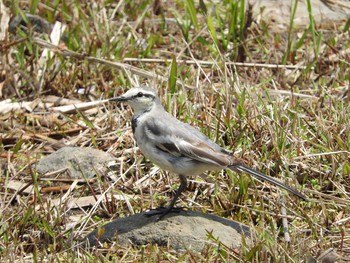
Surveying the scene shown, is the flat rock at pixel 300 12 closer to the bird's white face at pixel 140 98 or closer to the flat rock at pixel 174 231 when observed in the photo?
the bird's white face at pixel 140 98

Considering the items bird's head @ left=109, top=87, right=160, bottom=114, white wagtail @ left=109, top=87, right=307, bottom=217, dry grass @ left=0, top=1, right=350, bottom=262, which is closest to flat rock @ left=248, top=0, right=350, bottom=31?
dry grass @ left=0, top=1, right=350, bottom=262

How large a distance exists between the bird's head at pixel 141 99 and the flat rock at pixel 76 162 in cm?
81

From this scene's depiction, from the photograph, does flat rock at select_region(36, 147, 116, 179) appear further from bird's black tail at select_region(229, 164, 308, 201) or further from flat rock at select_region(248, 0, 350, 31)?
flat rock at select_region(248, 0, 350, 31)

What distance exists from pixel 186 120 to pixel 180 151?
48.5 inches

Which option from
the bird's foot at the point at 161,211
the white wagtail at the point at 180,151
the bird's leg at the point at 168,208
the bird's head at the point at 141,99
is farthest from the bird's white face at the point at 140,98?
the bird's foot at the point at 161,211

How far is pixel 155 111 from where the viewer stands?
19.6ft

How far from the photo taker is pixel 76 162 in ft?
21.9

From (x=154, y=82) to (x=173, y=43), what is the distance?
5.46 feet

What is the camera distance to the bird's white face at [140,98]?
600 cm

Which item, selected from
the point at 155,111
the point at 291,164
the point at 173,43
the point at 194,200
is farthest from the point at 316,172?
the point at 173,43

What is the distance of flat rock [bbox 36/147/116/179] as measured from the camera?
6.66 meters

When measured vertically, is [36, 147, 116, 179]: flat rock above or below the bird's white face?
below

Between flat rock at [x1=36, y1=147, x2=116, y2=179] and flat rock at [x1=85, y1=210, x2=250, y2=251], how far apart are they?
0.99 metres

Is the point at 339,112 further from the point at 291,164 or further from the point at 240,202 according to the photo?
the point at 240,202
